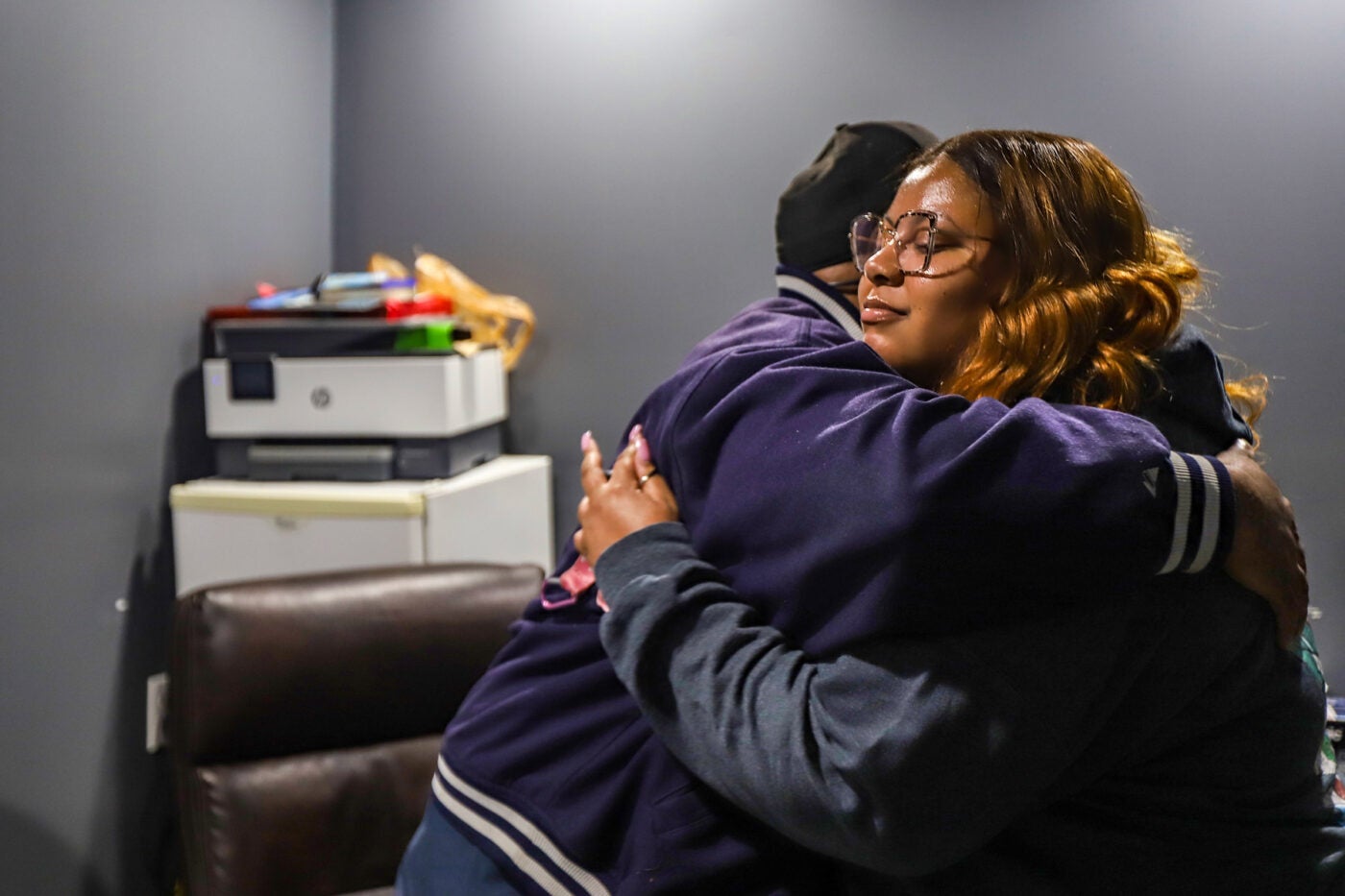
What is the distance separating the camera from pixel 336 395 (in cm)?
243

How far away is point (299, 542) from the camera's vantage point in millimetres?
2346

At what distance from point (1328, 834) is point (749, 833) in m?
0.45

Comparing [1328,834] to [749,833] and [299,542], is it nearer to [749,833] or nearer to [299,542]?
[749,833]

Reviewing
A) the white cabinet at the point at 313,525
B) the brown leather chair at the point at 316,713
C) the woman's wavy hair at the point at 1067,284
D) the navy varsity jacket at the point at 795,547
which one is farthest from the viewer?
the white cabinet at the point at 313,525

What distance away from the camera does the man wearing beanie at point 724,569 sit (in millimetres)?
767

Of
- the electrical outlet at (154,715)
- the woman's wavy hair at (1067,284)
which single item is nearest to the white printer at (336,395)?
the electrical outlet at (154,715)

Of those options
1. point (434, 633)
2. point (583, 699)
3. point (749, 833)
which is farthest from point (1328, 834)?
point (434, 633)

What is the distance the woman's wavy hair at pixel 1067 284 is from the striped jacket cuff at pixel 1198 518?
92 millimetres

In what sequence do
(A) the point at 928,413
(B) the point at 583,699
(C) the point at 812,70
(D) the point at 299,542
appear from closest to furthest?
(A) the point at 928,413
(B) the point at 583,699
(D) the point at 299,542
(C) the point at 812,70

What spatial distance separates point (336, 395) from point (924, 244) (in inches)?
69.1

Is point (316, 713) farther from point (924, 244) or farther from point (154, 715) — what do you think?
point (924, 244)

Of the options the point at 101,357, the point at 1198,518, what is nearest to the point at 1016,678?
the point at 1198,518

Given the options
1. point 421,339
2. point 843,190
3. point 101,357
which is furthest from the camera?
point 421,339

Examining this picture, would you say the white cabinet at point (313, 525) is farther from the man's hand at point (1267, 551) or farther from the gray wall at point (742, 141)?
the man's hand at point (1267, 551)
